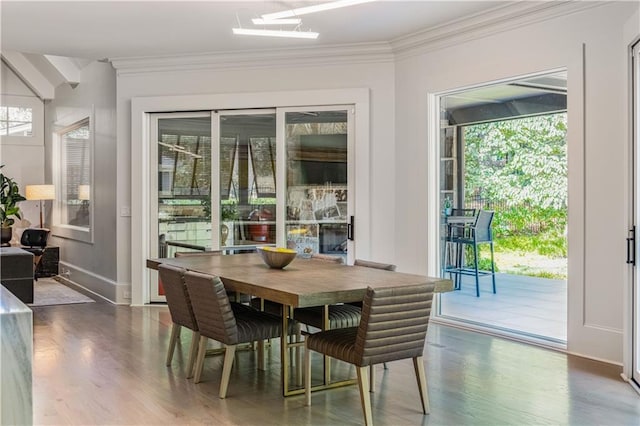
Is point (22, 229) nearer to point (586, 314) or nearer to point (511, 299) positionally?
point (511, 299)

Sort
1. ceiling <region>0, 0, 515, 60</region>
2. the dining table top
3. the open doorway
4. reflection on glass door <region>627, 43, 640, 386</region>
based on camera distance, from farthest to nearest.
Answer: the open doorway → ceiling <region>0, 0, 515, 60</region> → reflection on glass door <region>627, 43, 640, 386</region> → the dining table top

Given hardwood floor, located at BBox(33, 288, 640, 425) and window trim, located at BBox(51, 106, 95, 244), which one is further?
window trim, located at BBox(51, 106, 95, 244)

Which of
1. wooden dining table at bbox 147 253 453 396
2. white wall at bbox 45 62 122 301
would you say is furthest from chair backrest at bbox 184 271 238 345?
white wall at bbox 45 62 122 301

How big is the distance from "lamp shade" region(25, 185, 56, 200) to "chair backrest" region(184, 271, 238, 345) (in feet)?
22.4

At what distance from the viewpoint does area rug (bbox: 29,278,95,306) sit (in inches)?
275

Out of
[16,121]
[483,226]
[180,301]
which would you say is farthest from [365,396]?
[16,121]

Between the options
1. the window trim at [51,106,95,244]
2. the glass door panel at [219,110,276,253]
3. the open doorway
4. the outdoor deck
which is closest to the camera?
the outdoor deck

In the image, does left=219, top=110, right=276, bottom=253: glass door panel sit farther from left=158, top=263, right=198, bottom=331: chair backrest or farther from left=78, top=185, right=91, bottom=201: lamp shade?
left=78, top=185, right=91, bottom=201: lamp shade

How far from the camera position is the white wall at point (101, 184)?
23.8 feet

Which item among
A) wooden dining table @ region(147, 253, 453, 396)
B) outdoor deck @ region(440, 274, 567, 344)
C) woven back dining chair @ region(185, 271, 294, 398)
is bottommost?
outdoor deck @ region(440, 274, 567, 344)

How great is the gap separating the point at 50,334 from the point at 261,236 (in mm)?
2305

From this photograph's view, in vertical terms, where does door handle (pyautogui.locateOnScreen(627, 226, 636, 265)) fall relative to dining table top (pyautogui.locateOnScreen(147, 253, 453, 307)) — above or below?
above

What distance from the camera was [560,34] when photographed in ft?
15.3

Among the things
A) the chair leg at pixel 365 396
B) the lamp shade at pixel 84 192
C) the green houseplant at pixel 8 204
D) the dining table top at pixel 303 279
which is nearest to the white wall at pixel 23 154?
the green houseplant at pixel 8 204
